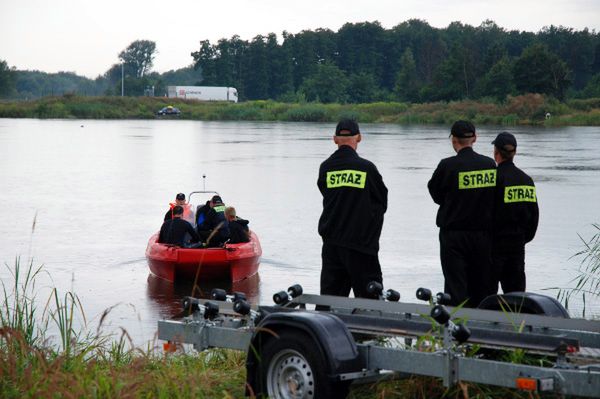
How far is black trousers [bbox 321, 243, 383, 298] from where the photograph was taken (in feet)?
25.5

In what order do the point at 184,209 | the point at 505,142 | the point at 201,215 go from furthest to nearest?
the point at 184,209 < the point at 201,215 < the point at 505,142

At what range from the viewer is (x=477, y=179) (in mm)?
8000

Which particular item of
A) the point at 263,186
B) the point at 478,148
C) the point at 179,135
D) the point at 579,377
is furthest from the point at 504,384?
the point at 179,135

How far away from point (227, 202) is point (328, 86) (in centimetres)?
11219

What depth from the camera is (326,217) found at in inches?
308

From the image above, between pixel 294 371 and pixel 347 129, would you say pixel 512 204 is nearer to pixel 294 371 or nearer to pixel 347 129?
pixel 347 129

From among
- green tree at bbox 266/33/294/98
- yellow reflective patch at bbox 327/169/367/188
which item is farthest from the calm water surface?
green tree at bbox 266/33/294/98

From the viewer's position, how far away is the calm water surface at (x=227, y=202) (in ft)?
56.2

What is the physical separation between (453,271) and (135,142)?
60.2 meters

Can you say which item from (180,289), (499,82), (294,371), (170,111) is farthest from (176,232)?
(170,111)

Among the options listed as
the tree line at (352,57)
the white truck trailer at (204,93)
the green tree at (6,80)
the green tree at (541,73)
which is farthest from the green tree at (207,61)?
the green tree at (541,73)

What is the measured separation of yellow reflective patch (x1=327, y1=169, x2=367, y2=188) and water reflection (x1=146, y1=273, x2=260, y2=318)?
25.2ft

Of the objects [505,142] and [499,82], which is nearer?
[505,142]

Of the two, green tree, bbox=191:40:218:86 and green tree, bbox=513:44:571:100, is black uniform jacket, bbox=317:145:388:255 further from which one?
green tree, bbox=191:40:218:86
